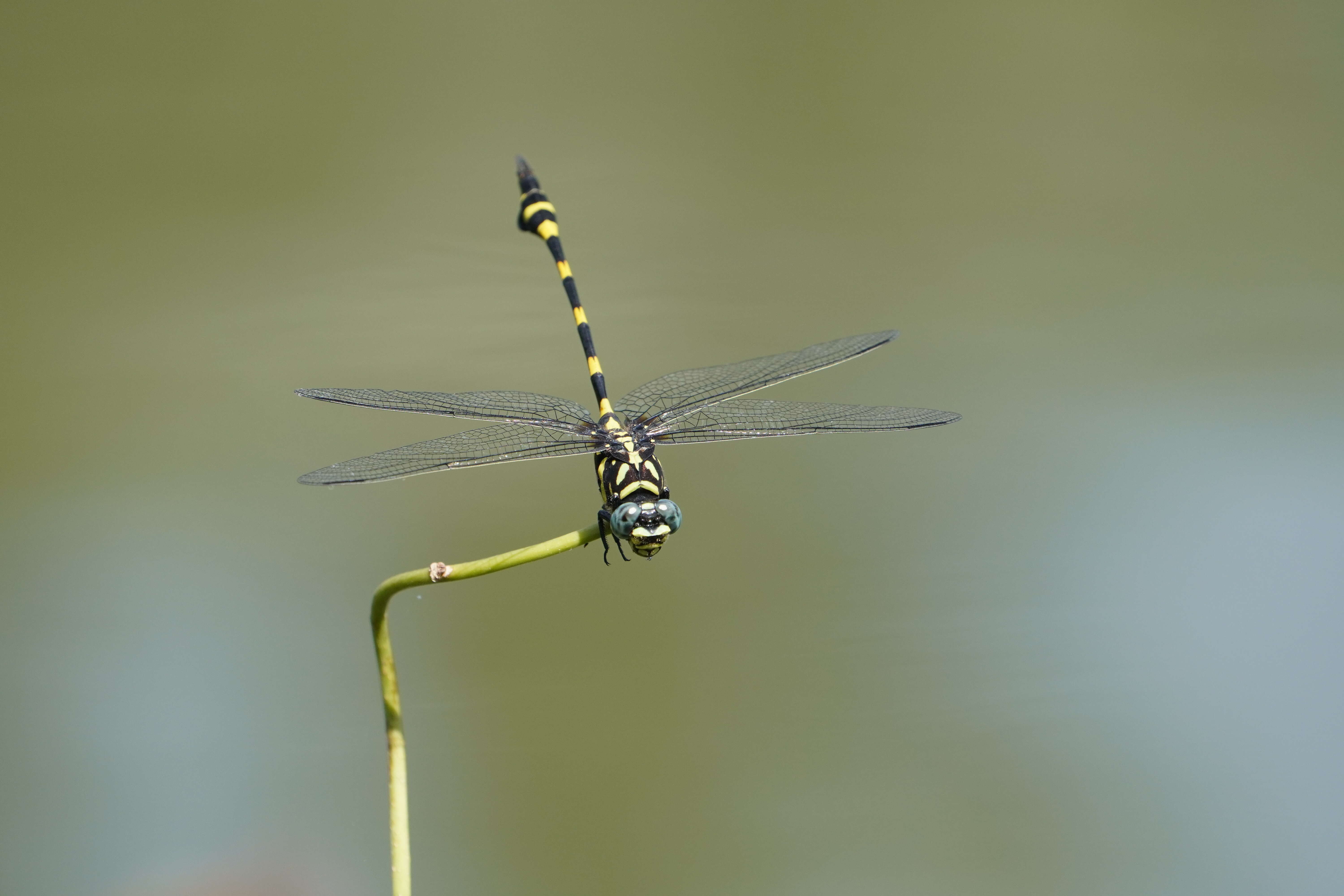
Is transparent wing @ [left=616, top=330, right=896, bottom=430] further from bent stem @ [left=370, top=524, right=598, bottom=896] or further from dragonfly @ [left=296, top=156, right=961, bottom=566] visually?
bent stem @ [left=370, top=524, right=598, bottom=896]

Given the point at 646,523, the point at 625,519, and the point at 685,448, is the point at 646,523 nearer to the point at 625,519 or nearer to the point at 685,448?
the point at 625,519

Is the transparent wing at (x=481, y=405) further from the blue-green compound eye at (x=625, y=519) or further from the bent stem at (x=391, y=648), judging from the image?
the bent stem at (x=391, y=648)

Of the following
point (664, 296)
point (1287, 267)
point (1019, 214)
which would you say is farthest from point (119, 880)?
point (1287, 267)

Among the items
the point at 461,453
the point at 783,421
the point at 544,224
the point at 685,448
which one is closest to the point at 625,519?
the point at 461,453

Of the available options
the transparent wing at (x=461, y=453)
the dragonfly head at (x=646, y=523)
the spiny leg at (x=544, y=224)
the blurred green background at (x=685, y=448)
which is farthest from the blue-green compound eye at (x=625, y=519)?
the blurred green background at (x=685, y=448)

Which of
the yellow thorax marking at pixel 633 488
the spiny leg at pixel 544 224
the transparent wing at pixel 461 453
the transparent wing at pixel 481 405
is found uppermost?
the spiny leg at pixel 544 224

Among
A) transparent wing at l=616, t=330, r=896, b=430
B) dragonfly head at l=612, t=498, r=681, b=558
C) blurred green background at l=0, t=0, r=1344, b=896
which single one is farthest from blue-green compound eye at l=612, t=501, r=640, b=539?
blurred green background at l=0, t=0, r=1344, b=896

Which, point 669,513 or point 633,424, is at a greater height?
point 633,424

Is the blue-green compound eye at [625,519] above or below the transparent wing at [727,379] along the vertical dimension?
below
